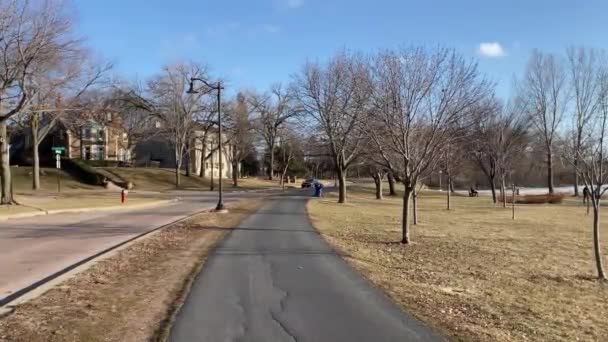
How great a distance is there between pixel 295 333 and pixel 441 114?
1155 centimetres

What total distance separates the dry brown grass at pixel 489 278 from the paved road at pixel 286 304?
1.74 ft

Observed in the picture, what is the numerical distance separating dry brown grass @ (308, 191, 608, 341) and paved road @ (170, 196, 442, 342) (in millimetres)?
530

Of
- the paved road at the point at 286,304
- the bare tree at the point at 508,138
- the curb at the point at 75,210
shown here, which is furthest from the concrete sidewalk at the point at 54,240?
the bare tree at the point at 508,138

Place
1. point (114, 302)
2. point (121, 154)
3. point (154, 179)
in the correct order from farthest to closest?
point (121, 154) → point (154, 179) → point (114, 302)

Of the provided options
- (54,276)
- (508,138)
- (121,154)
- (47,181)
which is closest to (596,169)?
(54,276)

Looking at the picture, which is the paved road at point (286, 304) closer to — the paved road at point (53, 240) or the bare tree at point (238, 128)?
the paved road at point (53, 240)

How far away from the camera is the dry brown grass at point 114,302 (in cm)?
616

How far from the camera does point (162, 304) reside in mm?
7648

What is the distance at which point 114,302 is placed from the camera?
7793 mm

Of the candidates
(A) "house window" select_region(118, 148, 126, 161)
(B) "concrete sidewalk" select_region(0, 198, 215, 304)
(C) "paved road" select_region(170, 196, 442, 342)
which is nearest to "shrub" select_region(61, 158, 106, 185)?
(A) "house window" select_region(118, 148, 126, 161)

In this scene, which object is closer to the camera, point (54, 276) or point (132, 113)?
point (54, 276)

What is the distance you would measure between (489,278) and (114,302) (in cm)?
706

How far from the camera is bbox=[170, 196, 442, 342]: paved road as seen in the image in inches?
242

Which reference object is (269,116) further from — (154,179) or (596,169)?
(596,169)
